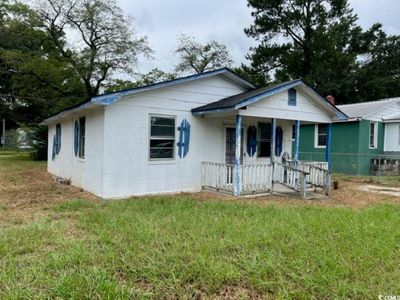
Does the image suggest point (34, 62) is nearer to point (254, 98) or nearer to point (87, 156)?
point (87, 156)

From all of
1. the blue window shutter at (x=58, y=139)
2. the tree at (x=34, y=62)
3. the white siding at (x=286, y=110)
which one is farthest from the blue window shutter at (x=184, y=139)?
the tree at (x=34, y=62)

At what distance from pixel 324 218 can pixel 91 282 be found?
4681 millimetres

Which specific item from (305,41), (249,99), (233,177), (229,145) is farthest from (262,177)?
(305,41)

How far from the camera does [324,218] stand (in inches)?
246

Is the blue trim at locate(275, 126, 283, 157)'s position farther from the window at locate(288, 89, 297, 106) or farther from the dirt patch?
the dirt patch

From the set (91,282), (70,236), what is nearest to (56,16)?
(70,236)

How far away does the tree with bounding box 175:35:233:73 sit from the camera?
31.8 meters

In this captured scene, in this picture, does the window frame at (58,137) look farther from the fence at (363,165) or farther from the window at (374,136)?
the window at (374,136)

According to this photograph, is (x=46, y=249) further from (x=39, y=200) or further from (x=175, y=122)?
(x=175, y=122)

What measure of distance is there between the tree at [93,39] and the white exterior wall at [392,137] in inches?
731

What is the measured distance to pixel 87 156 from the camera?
9570 mm

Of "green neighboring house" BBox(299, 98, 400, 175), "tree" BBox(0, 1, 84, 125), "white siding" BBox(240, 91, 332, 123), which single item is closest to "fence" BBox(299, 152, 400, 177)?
"green neighboring house" BBox(299, 98, 400, 175)

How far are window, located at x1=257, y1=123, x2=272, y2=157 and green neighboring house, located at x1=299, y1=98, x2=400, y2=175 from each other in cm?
714

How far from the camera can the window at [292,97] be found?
33.5 ft
